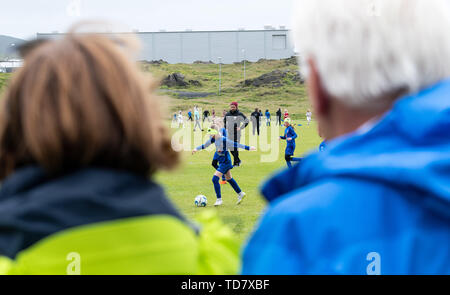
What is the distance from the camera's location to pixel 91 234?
1.45 meters

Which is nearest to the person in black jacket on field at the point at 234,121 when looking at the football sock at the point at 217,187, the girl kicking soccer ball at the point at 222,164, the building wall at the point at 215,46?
the girl kicking soccer ball at the point at 222,164

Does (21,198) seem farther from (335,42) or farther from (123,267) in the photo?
(335,42)

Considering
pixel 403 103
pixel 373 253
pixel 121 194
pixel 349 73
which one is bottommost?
pixel 373 253

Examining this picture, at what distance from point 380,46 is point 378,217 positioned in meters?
0.44

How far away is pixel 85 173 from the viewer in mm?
1496

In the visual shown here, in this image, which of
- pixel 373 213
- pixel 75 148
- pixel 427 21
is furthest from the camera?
pixel 75 148

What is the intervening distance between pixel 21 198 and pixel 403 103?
3.44ft

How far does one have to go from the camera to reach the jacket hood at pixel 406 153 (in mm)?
1185

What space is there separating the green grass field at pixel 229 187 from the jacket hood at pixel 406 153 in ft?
14.3

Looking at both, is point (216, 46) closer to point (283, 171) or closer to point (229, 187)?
point (229, 187)

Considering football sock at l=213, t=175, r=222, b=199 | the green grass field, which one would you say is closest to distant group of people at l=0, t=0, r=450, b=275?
the green grass field

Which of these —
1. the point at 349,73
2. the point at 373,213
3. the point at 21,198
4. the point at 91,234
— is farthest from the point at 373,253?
the point at 21,198

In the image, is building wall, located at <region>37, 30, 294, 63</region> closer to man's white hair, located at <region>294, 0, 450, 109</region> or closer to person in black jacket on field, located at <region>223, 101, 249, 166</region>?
person in black jacket on field, located at <region>223, 101, 249, 166</region>

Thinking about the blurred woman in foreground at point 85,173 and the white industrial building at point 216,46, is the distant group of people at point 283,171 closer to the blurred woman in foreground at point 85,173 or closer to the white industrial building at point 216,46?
the blurred woman in foreground at point 85,173
